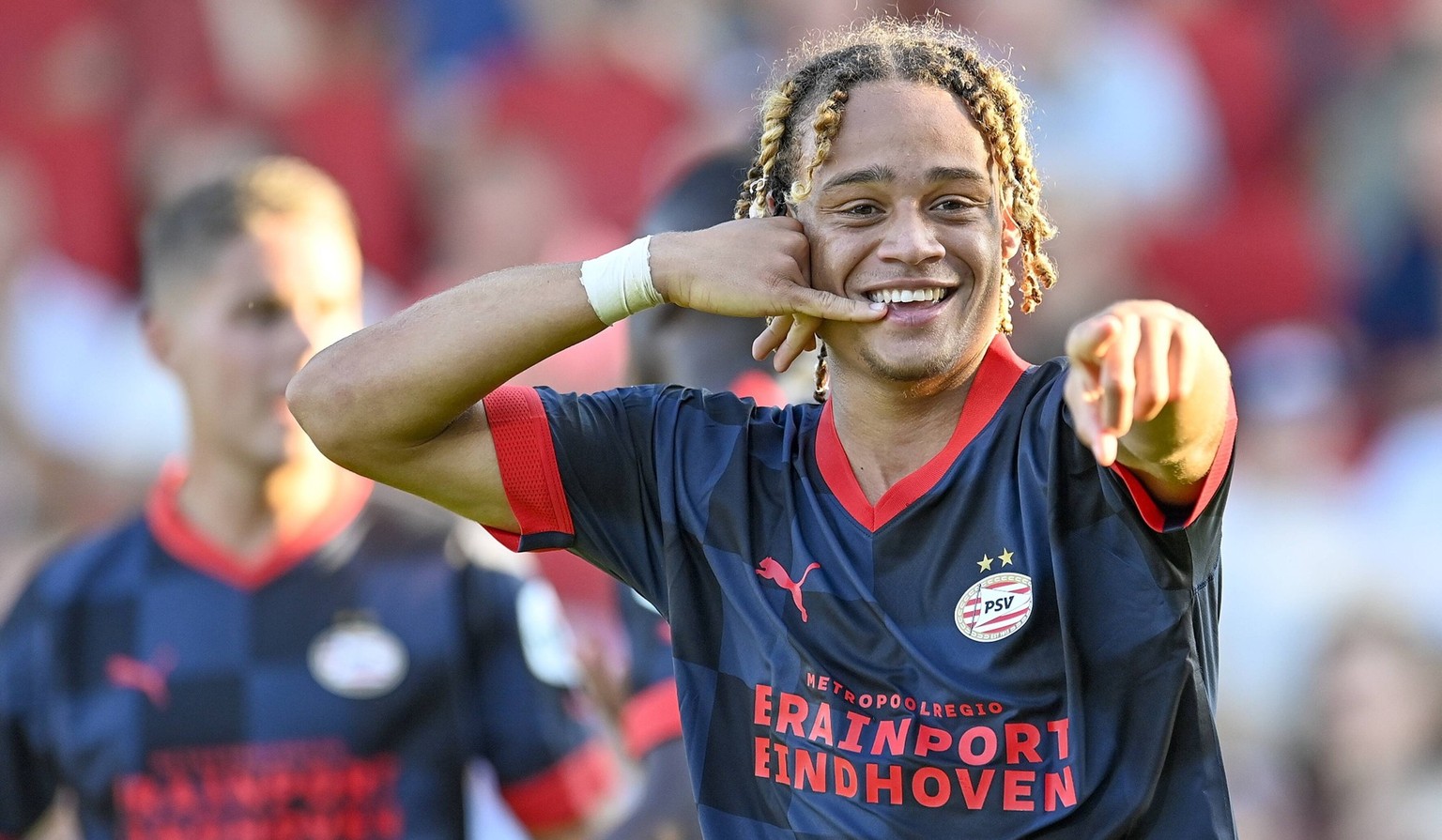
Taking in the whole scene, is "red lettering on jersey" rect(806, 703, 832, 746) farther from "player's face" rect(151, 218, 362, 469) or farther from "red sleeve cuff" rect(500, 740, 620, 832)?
"player's face" rect(151, 218, 362, 469)

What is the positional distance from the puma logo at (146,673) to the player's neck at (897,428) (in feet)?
6.69

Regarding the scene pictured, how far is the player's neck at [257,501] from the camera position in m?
4.37

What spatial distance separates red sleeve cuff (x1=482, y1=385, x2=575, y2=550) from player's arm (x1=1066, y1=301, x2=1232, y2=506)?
2.88ft

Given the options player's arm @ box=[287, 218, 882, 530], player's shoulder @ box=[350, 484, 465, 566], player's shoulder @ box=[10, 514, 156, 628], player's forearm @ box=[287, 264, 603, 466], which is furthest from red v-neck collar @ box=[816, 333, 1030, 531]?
player's shoulder @ box=[10, 514, 156, 628]

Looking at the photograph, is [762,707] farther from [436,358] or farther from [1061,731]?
[436,358]

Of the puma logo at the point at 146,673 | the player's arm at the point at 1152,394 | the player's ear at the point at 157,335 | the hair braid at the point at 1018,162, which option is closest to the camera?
the player's arm at the point at 1152,394

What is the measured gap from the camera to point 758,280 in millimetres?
2713

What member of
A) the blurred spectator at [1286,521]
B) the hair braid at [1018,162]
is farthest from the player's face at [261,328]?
the blurred spectator at [1286,521]

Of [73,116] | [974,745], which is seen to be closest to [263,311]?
[974,745]

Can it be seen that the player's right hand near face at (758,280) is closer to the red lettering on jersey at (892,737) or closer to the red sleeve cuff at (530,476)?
the red sleeve cuff at (530,476)

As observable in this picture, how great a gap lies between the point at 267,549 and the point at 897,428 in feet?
6.74

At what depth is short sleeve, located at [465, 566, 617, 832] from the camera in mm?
4211

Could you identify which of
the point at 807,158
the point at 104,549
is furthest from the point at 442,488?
the point at 104,549

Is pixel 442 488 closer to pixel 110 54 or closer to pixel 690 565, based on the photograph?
pixel 690 565
